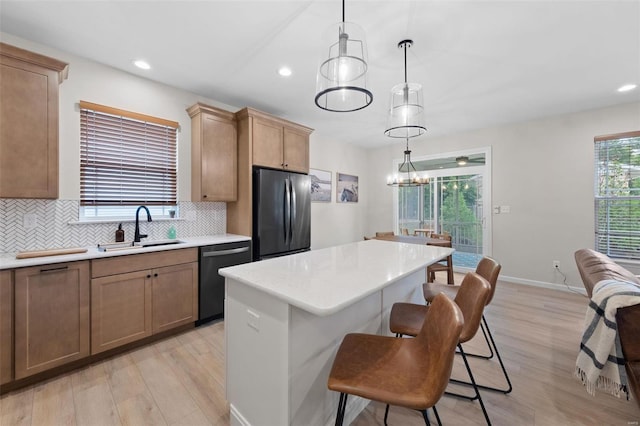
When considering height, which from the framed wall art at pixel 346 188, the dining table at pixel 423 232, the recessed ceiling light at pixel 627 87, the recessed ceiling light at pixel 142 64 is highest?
the recessed ceiling light at pixel 627 87

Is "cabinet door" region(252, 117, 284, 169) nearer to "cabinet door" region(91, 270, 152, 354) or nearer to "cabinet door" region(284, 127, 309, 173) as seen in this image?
"cabinet door" region(284, 127, 309, 173)

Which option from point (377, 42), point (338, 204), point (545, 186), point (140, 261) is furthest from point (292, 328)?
point (545, 186)

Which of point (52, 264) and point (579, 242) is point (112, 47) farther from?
point (579, 242)

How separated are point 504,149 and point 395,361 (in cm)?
459

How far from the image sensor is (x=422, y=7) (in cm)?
184

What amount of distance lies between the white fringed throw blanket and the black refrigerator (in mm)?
2779

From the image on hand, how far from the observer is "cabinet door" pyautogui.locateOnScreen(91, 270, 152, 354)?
6.92ft

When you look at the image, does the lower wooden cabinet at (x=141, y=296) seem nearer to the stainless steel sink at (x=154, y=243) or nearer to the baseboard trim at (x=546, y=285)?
the stainless steel sink at (x=154, y=243)

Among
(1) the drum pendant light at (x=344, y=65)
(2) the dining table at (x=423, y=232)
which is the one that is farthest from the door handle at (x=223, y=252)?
(2) the dining table at (x=423, y=232)

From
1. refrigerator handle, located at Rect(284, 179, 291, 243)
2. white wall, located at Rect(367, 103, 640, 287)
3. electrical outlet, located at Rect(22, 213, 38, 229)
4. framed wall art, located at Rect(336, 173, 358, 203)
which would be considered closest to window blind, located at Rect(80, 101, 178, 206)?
electrical outlet, located at Rect(22, 213, 38, 229)

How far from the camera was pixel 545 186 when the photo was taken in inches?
159

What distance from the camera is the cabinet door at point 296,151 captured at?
3586 millimetres

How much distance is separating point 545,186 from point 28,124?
19.8 feet

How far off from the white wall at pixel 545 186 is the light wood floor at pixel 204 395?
194cm
